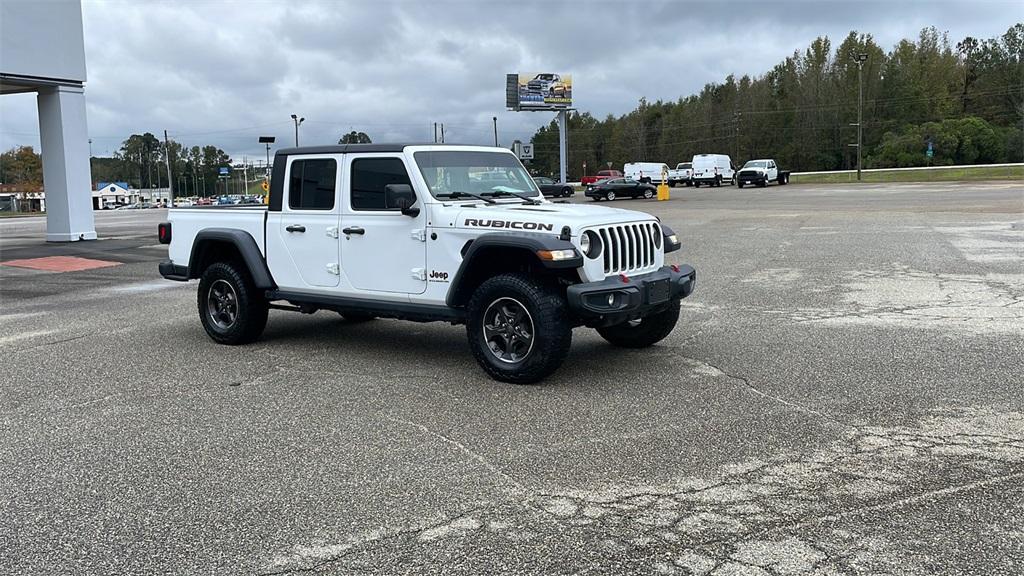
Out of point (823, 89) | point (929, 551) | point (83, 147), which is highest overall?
point (823, 89)

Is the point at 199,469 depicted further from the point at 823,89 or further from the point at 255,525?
the point at 823,89

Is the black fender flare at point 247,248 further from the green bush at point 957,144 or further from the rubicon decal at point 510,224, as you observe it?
the green bush at point 957,144

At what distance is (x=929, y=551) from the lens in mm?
3609

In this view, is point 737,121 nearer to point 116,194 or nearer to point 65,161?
point 65,161

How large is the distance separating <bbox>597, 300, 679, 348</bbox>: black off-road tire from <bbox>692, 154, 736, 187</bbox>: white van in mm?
56555

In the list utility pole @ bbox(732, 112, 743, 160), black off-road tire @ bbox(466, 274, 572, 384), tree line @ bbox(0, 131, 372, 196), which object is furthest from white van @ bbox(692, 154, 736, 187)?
tree line @ bbox(0, 131, 372, 196)

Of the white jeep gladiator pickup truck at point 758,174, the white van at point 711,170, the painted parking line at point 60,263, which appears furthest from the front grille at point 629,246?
the white van at point 711,170

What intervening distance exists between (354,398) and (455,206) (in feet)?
5.84

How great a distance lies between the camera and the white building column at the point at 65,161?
A: 20.6 metres

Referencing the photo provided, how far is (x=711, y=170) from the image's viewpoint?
62.1 meters

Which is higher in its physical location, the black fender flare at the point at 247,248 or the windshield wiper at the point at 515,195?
the windshield wiper at the point at 515,195

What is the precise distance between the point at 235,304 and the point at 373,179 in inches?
79.2

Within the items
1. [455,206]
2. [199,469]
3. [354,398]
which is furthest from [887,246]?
[199,469]

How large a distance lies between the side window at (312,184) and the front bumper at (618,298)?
8.58ft
